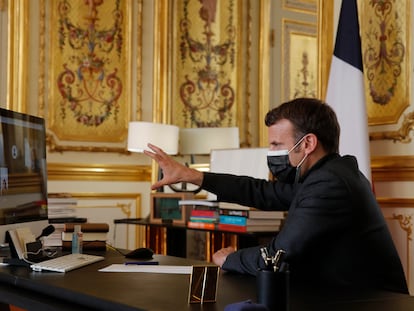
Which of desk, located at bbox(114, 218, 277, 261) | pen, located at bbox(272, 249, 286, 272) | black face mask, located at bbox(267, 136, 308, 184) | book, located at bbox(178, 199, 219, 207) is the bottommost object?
desk, located at bbox(114, 218, 277, 261)

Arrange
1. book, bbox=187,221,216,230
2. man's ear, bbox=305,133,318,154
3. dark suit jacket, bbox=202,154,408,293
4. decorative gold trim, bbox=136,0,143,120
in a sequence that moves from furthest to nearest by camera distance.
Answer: decorative gold trim, bbox=136,0,143,120 → book, bbox=187,221,216,230 → man's ear, bbox=305,133,318,154 → dark suit jacket, bbox=202,154,408,293

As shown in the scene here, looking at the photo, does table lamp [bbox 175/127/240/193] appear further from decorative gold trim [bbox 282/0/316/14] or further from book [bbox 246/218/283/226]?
decorative gold trim [bbox 282/0/316/14]

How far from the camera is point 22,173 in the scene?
103 inches

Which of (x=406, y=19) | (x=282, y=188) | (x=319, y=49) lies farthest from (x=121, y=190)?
(x=282, y=188)

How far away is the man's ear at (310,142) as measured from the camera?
90.7 inches

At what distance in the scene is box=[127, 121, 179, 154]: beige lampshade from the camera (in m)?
5.16

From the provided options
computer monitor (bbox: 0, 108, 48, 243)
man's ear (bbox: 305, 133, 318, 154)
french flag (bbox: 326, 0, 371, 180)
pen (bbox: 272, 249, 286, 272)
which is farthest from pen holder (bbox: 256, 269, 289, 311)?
french flag (bbox: 326, 0, 371, 180)

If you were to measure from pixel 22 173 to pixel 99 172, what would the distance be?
2927 millimetres

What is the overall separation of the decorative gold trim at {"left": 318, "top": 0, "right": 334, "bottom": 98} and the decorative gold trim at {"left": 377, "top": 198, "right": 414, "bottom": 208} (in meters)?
0.78

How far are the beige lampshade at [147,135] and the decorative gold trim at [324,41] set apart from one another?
1.34 meters

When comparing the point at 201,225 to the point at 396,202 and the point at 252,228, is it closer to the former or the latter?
the point at 252,228

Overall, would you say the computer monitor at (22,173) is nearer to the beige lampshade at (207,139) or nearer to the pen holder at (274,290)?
the pen holder at (274,290)

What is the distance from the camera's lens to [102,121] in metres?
5.57

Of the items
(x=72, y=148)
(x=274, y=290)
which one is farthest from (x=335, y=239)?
(x=72, y=148)
